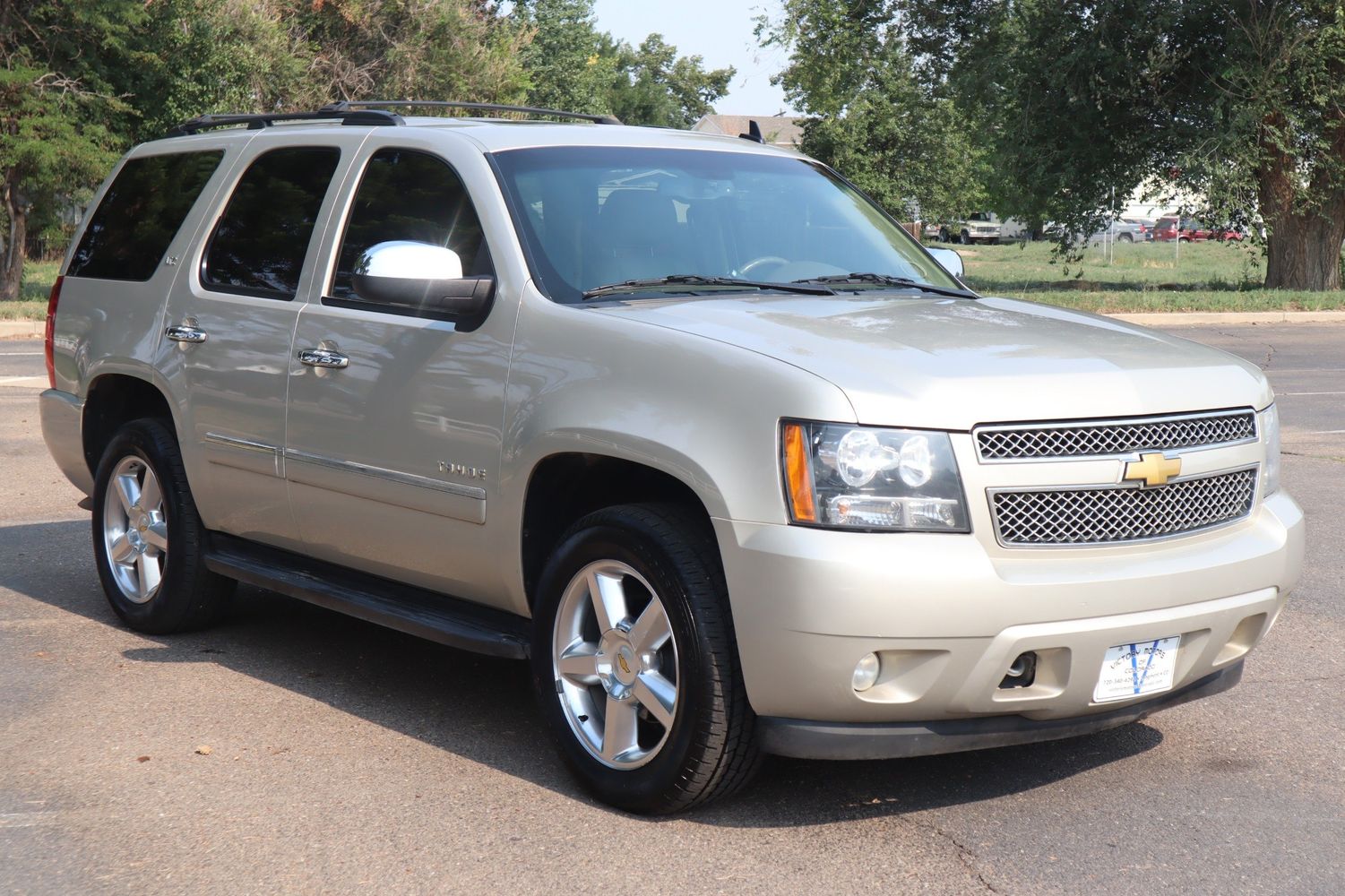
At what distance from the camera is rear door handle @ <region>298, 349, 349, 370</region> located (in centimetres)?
502

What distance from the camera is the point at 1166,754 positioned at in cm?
471

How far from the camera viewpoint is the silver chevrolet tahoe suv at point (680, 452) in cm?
374

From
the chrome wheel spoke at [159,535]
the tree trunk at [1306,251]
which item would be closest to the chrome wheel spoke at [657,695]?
the chrome wheel spoke at [159,535]

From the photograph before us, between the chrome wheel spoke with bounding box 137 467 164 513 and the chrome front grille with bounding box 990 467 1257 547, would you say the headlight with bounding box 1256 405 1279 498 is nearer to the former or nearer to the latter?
the chrome front grille with bounding box 990 467 1257 547

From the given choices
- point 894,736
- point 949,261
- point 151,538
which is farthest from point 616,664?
point 151,538

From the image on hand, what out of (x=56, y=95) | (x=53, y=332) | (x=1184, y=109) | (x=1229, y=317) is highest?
(x=56, y=95)

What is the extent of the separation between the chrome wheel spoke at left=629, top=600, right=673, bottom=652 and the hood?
732 millimetres

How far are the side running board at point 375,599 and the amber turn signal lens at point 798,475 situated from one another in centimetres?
117

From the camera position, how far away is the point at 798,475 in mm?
3734

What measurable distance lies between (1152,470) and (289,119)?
A: 12.0ft

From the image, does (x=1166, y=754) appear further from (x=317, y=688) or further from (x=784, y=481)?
(x=317, y=688)

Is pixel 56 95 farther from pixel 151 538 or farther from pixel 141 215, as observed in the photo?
pixel 151 538

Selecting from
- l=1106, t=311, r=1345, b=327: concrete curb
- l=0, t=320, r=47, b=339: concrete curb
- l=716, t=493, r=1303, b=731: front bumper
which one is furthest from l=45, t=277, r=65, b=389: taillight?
l=1106, t=311, r=1345, b=327: concrete curb

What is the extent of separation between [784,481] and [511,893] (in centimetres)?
117
